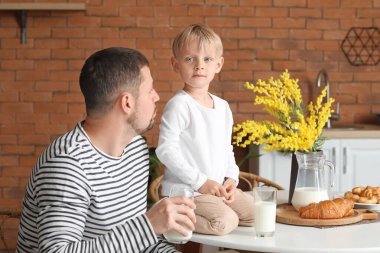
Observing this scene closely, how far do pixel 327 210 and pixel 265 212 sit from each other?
0.25m

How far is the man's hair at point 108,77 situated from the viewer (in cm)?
175

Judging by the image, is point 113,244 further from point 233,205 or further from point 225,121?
point 225,121

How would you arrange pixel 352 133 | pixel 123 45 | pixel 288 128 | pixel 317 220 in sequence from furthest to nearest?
pixel 123 45
pixel 352 133
pixel 288 128
pixel 317 220

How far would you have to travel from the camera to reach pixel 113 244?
1598mm

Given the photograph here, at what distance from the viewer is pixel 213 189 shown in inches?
87.3

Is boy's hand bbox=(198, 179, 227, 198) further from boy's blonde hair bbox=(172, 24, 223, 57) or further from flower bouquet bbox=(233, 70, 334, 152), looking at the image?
boy's blonde hair bbox=(172, 24, 223, 57)

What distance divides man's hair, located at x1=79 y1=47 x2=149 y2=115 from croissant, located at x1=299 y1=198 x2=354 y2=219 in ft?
2.22

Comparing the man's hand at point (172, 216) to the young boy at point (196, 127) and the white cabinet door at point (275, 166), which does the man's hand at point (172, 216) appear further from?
the white cabinet door at point (275, 166)

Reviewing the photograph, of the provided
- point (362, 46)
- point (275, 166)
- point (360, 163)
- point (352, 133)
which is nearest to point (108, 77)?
point (275, 166)

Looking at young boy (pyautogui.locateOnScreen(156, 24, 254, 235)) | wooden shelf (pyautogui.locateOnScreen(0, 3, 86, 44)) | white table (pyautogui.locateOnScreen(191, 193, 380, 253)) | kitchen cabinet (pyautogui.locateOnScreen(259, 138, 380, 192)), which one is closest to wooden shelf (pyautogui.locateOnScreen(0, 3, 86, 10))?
wooden shelf (pyautogui.locateOnScreen(0, 3, 86, 44))

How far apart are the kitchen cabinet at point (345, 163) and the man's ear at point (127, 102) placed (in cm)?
238

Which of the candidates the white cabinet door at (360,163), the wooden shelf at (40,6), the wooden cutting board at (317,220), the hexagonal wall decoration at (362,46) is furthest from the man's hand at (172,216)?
the hexagonal wall decoration at (362,46)

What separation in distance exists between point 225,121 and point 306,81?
2.19 meters

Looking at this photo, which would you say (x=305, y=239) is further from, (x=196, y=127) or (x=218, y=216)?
(x=196, y=127)
